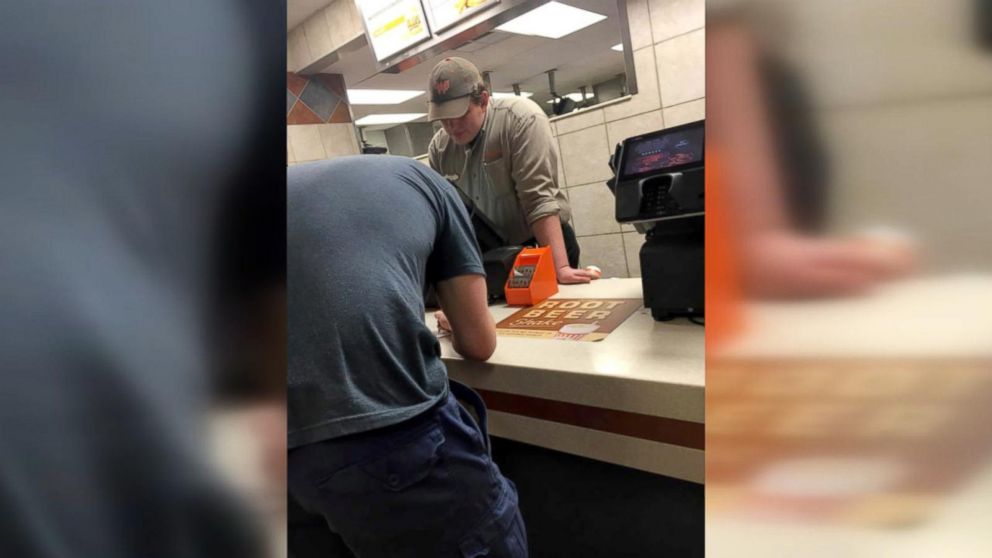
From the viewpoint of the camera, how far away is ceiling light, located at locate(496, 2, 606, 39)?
312cm

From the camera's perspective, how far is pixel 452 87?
1807 millimetres

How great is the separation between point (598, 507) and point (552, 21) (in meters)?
3.14

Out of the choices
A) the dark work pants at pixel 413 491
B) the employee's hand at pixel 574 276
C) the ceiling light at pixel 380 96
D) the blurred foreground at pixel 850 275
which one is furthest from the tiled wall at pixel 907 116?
the ceiling light at pixel 380 96

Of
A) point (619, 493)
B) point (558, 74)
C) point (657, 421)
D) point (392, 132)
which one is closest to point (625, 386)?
point (657, 421)

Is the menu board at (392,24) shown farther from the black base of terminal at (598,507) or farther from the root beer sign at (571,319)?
the black base of terminal at (598,507)

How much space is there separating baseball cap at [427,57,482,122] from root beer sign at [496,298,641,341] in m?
0.84

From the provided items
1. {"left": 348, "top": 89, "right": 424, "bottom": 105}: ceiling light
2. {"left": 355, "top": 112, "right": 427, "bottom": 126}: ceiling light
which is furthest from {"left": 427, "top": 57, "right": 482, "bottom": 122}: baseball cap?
{"left": 355, "top": 112, "right": 427, "bottom": 126}: ceiling light

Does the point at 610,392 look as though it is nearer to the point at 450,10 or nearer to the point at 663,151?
the point at 663,151

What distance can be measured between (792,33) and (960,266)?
0.08 meters

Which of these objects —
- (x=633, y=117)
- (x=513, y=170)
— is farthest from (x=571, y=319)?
(x=633, y=117)

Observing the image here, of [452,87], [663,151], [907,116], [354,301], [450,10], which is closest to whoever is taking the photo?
[907,116]

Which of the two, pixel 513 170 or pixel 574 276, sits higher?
pixel 513 170

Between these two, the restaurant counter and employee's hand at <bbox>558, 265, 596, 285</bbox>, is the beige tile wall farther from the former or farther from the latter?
the restaurant counter

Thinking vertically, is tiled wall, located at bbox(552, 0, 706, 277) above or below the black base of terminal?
above
